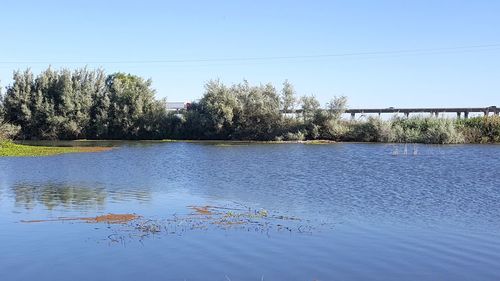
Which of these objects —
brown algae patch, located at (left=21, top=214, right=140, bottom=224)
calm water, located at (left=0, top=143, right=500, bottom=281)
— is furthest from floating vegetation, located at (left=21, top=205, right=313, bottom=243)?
calm water, located at (left=0, top=143, right=500, bottom=281)

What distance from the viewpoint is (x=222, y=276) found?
35.8ft

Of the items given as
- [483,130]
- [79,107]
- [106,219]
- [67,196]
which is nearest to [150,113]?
[79,107]

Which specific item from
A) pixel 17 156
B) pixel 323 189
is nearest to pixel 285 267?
pixel 323 189

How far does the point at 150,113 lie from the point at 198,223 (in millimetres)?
61817

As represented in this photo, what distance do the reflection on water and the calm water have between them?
46mm

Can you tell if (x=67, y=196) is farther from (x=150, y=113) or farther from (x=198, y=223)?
(x=150, y=113)

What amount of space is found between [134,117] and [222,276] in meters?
66.5

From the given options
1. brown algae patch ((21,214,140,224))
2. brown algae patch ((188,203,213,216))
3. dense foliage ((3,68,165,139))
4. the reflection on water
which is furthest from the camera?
dense foliage ((3,68,165,139))

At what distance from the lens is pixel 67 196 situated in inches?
846

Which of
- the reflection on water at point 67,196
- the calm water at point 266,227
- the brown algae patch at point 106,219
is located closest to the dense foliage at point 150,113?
the calm water at point 266,227

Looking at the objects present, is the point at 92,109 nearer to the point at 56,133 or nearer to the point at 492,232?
the point at 56,133

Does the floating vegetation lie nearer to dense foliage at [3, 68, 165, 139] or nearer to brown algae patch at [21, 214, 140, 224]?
brown algae patch at [21, 214, 140, 224]

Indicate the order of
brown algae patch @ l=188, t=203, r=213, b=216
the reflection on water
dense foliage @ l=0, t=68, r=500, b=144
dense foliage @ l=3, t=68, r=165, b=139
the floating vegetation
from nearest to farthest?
the floating vegetation → brown algae patch @ l=188, t=203, r=213, b=216 → the reflection on water → dense foliage @ l=0, t=68, r=500, b=144 → dense foliage @ l=3, t=68, r=165, b=139

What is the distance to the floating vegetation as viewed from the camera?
49.2ft
